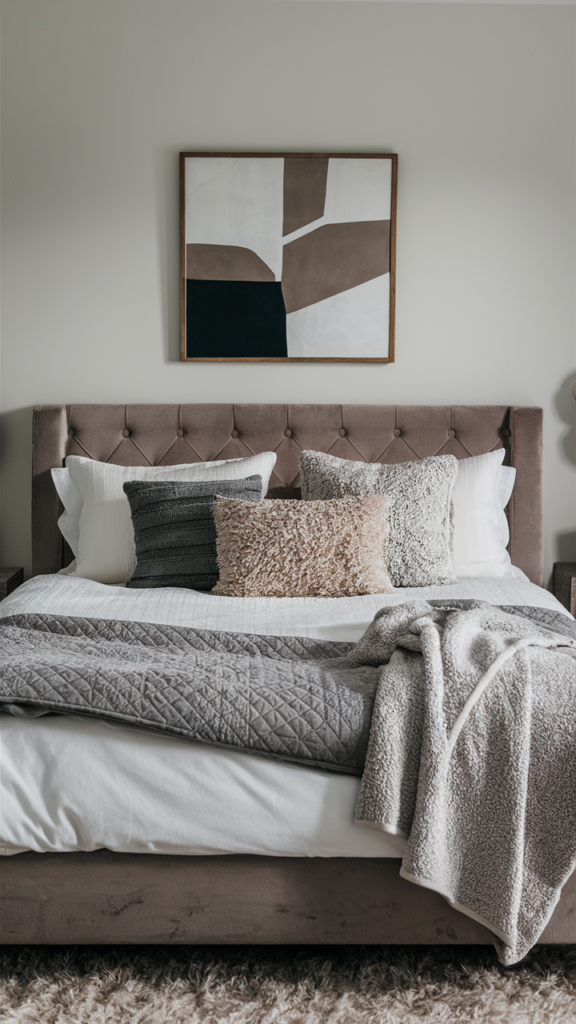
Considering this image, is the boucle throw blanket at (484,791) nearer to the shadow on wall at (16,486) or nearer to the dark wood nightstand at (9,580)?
the dark wood nightstand at (9,580)

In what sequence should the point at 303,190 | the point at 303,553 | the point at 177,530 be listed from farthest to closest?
the point at 303,190 → the point at 177,530 → the point at 303,553

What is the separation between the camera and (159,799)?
1.32 m

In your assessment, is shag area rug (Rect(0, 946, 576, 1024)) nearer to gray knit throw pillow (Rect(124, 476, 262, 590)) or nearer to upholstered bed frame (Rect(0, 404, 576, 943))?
upholstered bed frame (Rect(0, 404, 576, 943))

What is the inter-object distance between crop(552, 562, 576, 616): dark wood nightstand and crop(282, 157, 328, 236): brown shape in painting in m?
1.65

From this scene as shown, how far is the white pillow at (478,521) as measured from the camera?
8.52 feet

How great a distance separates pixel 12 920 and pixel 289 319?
7.37 ft

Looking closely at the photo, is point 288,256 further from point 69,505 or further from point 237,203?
point 69,505

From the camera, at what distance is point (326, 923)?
134 cm

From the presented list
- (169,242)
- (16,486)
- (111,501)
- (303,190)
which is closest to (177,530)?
(111,501)

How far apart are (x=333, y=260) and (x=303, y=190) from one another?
0.93 feet

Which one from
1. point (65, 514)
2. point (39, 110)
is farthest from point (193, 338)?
point (39, 110)

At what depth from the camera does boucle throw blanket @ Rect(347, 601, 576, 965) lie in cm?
126

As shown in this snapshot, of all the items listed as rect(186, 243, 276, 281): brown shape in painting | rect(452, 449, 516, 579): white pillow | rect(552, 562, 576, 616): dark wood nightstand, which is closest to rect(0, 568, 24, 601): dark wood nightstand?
rect(186, 243, 276, 281): brown shape in painting

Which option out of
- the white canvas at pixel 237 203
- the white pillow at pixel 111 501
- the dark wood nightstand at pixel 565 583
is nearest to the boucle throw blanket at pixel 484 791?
the white pillow at pixel 111 501
